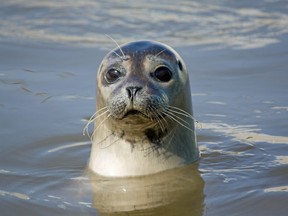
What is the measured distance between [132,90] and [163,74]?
0.41 m

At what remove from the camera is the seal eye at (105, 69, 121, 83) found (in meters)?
5.82

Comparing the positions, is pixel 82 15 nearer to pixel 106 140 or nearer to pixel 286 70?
pixel 286 70

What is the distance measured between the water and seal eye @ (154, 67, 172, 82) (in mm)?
676

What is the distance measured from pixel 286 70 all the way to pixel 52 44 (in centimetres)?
266

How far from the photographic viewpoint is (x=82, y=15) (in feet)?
36.2

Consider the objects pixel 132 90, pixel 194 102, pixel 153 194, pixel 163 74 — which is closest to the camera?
pixel 132 90

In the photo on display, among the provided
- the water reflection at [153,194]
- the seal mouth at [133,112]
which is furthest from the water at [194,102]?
the seal mouth at [133,112]

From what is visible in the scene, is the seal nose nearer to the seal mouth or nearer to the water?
→ the seal mouth

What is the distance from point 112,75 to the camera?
19.2 feet

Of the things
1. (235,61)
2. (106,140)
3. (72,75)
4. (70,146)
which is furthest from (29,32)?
(106,140)

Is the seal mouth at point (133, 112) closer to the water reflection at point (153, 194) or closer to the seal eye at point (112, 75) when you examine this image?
the seal eye at point (112, 75)

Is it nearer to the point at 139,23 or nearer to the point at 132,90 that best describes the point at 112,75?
the point at 132,90

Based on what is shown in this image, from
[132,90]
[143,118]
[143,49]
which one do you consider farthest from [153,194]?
[143,49]

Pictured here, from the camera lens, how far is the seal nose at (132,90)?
550cm
